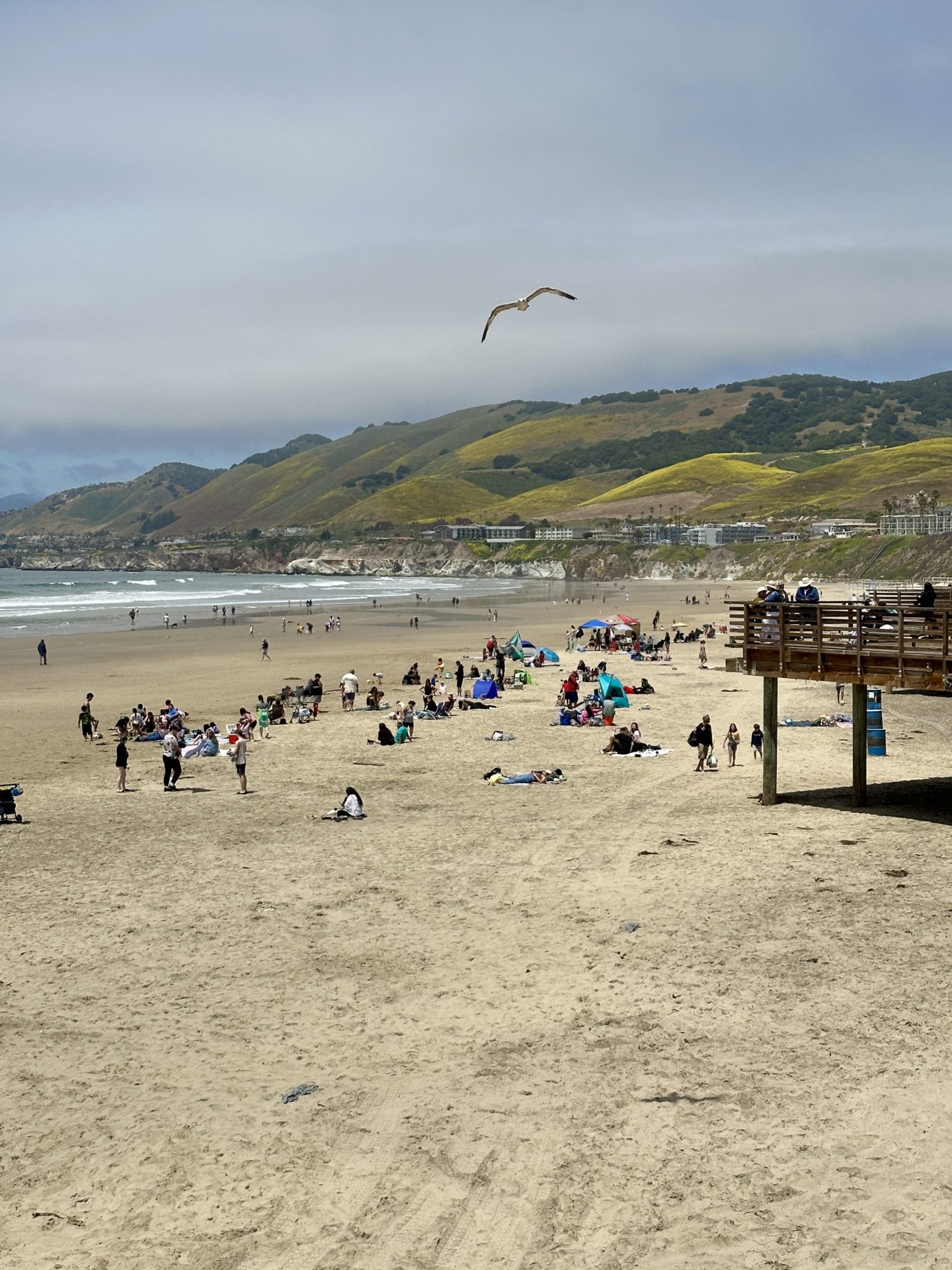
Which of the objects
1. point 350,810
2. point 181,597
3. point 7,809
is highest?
point 181,597

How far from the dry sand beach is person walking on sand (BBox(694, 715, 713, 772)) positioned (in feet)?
2.01

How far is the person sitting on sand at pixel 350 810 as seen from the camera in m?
19.8

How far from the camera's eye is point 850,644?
19.1 metres

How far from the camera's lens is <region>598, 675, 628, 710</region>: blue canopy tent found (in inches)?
1241

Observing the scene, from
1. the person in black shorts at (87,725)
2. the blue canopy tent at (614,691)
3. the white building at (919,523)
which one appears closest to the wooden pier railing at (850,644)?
the blue canopy tent at (614,691)

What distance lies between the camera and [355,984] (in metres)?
12.2

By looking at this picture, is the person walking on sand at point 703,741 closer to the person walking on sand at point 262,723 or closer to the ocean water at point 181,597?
the person walking on sand at point 262,723

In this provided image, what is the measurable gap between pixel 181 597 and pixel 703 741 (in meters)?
109

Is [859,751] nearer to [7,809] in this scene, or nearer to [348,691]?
[7,809]

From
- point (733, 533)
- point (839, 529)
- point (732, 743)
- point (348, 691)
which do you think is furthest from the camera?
point (733, 533)

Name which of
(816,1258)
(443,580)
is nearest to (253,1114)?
(816,1258)

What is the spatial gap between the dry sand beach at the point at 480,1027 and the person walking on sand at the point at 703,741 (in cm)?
61

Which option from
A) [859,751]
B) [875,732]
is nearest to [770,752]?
[859,751]

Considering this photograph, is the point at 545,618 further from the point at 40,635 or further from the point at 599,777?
the point at 599,777
